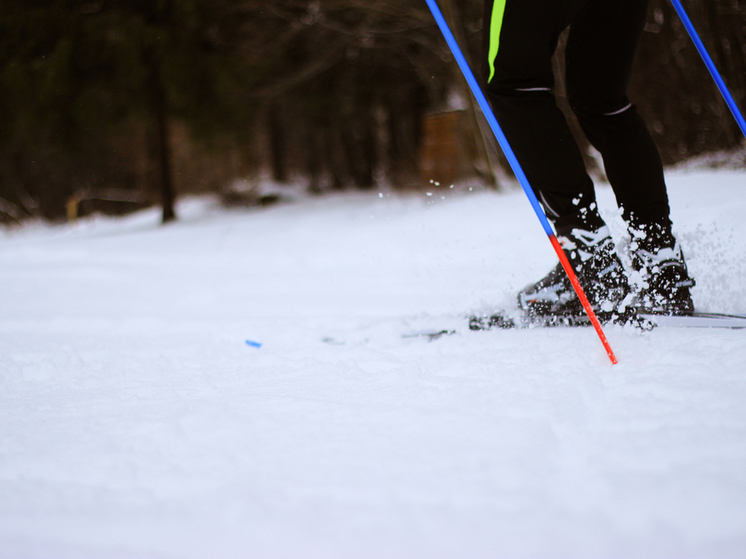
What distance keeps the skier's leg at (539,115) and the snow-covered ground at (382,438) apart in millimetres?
284

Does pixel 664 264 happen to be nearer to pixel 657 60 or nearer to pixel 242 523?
pixel 242 523

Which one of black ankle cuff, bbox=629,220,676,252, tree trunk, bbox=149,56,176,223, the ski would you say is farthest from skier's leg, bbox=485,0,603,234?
tree trunk, bbox=149,56,176,223

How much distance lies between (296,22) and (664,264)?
754 cm

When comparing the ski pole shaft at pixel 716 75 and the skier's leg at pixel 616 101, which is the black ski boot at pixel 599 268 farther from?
the ski pole shaft at pixel 716 75

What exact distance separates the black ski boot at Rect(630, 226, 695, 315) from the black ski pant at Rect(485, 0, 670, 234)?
0.05 metres

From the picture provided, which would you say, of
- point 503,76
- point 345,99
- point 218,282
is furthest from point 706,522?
point 345,99

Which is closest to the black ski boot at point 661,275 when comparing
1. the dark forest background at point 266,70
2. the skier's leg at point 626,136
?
the skier's leg at point 626,136

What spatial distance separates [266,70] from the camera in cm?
937

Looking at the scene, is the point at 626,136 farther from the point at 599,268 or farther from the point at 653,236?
the point at 599,268

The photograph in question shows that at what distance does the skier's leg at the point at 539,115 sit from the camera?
1.35 metres

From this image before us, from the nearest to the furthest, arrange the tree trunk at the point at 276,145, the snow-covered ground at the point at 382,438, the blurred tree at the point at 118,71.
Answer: the snow-covered ground at the point at 382,438, the blurred tree at the point at 118,71, the tree trunk at the point at 276,145

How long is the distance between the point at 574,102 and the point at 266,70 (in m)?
8.74

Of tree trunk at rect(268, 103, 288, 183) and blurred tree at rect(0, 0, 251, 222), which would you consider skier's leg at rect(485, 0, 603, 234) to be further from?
tree trunk at rect(268, 103, 288, 183)

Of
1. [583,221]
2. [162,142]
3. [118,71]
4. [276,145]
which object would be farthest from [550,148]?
[276,145]
